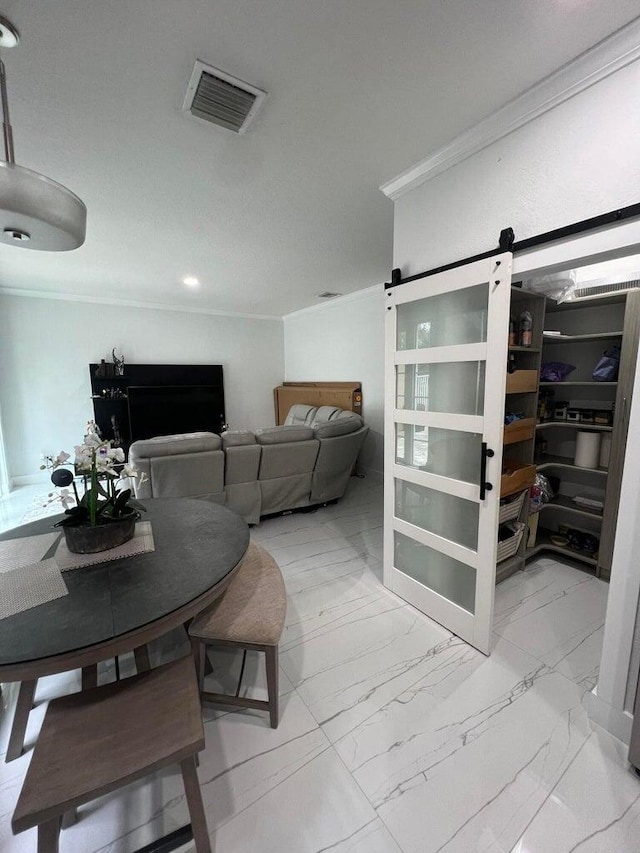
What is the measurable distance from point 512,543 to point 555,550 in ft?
1.88

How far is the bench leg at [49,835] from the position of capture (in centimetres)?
83

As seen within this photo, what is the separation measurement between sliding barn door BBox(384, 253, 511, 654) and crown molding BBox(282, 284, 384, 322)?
2708 millimetres

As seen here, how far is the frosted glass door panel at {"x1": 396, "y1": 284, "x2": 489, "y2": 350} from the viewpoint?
1756mm

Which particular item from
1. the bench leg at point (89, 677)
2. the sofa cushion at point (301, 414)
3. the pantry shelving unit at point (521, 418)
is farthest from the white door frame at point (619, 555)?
the sofa cushion at point (301, 414)

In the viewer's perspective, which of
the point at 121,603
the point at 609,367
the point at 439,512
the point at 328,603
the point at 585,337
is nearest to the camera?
the point at 121,603

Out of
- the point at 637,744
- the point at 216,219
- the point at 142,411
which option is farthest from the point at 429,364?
the point at 142,411

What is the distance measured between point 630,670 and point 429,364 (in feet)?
5.12

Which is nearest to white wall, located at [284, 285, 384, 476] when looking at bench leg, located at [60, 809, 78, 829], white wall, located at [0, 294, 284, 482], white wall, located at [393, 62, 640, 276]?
white wall, located at [0, 294, 284, 482]

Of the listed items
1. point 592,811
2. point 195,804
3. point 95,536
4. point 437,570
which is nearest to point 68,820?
point 195,804

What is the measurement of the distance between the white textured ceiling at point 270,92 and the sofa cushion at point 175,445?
1677 millimetres

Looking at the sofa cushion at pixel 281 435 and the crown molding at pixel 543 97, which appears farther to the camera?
the sofa cushion at pixel 281 435

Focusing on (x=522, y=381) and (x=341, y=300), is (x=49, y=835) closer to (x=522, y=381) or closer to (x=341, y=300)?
(x=522, y=381)

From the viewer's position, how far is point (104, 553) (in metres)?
1.37

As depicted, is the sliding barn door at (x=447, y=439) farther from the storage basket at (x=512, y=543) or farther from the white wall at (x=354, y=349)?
the white wall at (x=354, y=349)
